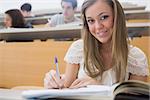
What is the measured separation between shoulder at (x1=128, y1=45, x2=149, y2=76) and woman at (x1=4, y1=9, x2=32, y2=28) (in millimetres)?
2089

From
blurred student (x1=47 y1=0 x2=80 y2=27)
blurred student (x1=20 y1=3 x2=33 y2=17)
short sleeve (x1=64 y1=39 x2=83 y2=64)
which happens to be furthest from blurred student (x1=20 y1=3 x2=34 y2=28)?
short sleeve (x1=64 y1=39 x2=83 y2=64)

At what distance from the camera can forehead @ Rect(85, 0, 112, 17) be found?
1.16 metres

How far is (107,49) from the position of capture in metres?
1.20

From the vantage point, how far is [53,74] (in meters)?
1.03

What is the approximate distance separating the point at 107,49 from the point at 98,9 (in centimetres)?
18

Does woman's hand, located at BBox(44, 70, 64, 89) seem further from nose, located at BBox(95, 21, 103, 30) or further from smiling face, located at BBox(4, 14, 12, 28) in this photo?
smiling face, located at BBox(4, 14, 12, 28)

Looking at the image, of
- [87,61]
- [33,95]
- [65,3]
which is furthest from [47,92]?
[65,3]

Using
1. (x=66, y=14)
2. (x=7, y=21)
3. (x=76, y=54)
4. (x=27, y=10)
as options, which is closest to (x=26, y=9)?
(x=27, y=10)

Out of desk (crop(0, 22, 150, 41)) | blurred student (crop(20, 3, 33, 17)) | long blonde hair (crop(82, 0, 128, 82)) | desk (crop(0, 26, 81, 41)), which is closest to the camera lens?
long blonde hair (crop(82, 0, 128, 82))

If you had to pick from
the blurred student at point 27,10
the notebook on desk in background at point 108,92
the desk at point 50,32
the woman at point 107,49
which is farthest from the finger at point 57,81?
the blurred student at point 27,10

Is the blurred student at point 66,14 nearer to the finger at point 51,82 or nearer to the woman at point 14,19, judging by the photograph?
the woman at point 14,19

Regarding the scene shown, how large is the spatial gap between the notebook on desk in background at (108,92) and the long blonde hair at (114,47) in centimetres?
58

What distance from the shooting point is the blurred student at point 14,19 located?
121 inches

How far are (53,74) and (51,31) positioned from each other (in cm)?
99
